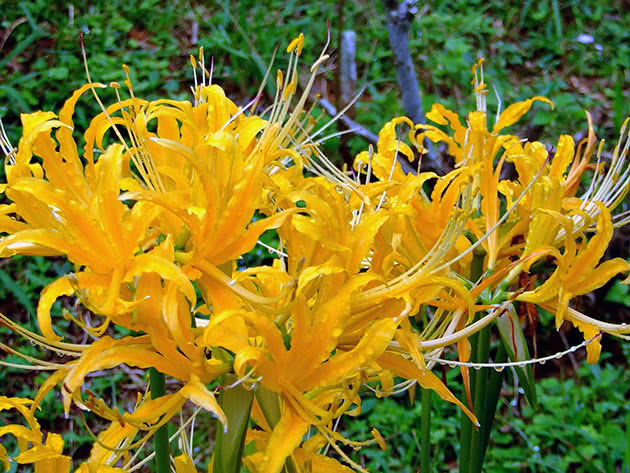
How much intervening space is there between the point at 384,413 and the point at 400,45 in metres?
1.24

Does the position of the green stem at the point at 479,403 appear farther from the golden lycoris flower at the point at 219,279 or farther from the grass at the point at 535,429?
the grass at the point at 535,429

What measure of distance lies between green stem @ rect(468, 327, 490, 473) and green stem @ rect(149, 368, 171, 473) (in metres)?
0.59

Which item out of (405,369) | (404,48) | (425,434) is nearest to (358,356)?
(405,369)

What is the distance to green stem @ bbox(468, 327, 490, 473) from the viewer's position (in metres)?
1.41

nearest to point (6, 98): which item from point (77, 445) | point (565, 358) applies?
point (77, 445)

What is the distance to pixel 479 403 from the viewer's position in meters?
1.42

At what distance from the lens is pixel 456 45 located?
13.9ft

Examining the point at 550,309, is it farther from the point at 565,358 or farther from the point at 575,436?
the point at 565,358

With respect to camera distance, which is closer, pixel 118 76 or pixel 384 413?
pixel 384 413

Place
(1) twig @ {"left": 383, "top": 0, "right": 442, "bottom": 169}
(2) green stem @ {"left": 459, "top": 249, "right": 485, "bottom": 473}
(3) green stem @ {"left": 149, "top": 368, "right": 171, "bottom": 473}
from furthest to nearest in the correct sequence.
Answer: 1. (1) twig @ {"left": 383, "top": 0, "right": 442, "bottom": 169}
2. (2) green stem @ {"left": 459, "top": 249, "right": 485, "bottom": 473}
3. (3) green stem @ {"left": 149, "top": 368, "right": 171, "bottom": 473}

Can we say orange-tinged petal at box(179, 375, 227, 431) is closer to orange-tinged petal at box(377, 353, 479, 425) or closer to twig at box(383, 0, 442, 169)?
orange-tinged petal at box(377, 353, 479, 425)

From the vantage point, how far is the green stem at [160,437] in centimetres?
108

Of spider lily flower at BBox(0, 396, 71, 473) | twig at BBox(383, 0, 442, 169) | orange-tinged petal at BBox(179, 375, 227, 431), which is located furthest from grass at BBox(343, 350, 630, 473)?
orange-tinged petal at BBox(179, 375, 227, 431)

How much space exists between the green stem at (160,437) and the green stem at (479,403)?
59cm
